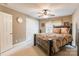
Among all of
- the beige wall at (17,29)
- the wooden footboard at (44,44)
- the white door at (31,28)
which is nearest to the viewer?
the wooden footboard at (44,44)

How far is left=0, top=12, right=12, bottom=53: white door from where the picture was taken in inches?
134

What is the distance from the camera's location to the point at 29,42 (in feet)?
11.2

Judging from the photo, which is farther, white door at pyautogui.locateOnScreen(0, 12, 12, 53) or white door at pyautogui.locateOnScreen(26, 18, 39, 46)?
white door at pyautogui.locateOnScreen(0, 12, 12, 53)

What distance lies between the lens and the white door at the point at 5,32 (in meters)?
3.41

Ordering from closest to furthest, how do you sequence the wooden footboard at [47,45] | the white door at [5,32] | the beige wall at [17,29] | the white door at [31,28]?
the wooden footboard at [47,45] → the white door at [31,28] → the white door at [5,32] → the beige wall at [17,29]

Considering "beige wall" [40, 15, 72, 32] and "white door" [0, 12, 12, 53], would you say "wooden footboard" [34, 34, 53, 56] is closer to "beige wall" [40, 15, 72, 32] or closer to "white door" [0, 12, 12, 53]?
"beige wall" [40, 15, 72, 32]

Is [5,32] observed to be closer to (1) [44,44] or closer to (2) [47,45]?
(1) [44,44]

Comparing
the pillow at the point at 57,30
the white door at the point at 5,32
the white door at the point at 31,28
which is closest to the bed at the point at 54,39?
the pillow at the point at 57,30

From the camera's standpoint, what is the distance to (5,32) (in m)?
3.59

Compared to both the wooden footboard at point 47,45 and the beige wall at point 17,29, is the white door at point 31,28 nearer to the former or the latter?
the wooden footboard at point 47,45

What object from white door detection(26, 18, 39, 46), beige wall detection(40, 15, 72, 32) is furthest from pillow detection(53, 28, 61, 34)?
white door detection(26, 18, 39, 46)

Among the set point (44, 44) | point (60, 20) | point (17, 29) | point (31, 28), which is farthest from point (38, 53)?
point (17, 29)

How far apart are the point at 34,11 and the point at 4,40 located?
153 cm

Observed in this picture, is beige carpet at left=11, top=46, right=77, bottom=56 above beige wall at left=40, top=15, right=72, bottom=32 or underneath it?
underneath
